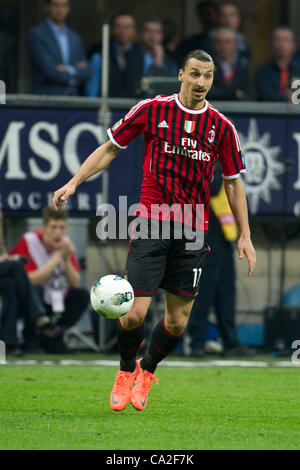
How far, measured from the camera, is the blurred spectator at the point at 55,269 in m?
11.6

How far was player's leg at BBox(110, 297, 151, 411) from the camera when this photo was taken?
7023 millimetres

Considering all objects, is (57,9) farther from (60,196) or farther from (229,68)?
(60,196)

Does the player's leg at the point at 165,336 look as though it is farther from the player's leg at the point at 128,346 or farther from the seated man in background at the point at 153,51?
the seated man in background at the point at 153,51

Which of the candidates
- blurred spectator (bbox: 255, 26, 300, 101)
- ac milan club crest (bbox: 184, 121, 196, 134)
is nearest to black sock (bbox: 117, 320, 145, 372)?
ac milan club crest (bbox: 184, 121, 196, 134)

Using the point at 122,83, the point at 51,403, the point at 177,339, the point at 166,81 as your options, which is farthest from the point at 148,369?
the point at 122,83

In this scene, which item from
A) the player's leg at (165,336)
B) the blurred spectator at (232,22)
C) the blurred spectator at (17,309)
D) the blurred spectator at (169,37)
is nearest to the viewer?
the player's leg at (165,336)

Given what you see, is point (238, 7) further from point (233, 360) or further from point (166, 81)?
point (233, 360)

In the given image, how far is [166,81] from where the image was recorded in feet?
38.4

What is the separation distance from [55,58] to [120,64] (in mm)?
911

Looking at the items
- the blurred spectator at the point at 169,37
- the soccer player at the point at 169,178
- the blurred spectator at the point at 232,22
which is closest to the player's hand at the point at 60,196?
the soccer player at the point at 169,178

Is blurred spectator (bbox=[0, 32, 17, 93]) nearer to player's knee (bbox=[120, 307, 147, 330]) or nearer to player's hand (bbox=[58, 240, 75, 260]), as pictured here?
player's hand (bbox=[58, 240, 75, 260])

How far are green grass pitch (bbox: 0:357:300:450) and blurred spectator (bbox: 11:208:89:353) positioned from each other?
131 centimetres

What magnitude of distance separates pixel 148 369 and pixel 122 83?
6422 millimetres

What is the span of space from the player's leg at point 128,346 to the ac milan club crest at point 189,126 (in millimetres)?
1196
